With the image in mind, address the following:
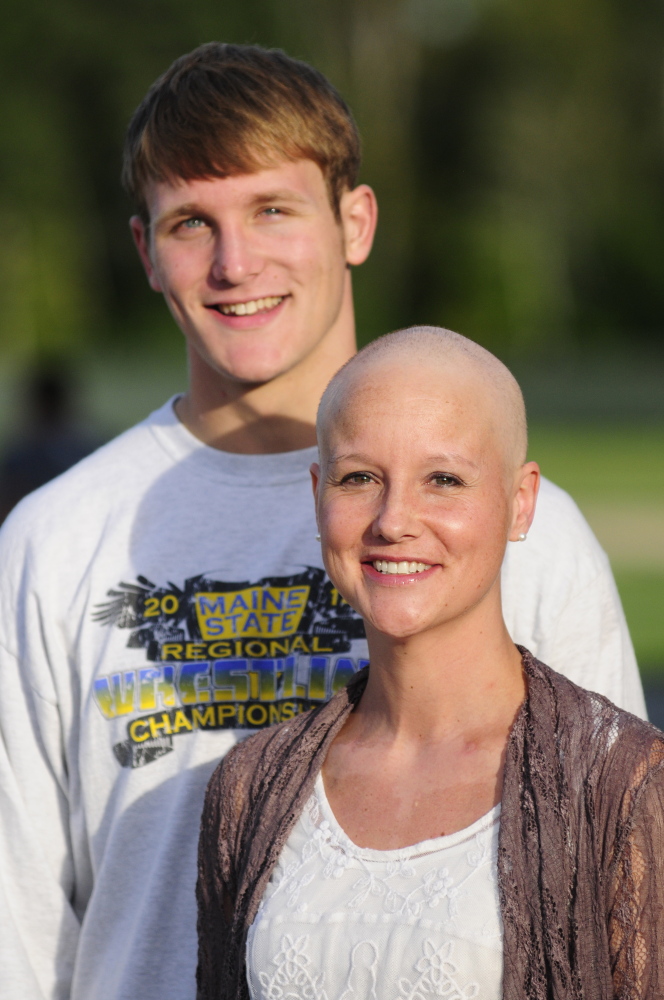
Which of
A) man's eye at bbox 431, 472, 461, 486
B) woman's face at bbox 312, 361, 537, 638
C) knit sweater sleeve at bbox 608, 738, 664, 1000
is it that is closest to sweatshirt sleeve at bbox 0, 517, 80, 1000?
woman's face at bbox 312, 361, 537, 638

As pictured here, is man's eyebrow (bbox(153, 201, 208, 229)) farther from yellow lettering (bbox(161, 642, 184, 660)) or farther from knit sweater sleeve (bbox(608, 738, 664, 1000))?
knit sweater sleeve (bbox(608, 738, 664, 1000))

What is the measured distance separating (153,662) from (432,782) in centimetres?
90

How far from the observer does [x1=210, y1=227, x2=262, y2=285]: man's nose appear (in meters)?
3.09

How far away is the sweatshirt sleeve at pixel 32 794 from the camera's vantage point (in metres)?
3.13

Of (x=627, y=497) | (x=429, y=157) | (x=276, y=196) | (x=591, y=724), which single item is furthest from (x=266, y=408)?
(x=429, y=157)

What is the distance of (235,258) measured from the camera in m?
3.09

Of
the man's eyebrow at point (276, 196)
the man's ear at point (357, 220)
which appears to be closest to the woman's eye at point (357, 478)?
the man's eyebrow at point (276, 196)

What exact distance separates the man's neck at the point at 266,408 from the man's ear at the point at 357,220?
27cm

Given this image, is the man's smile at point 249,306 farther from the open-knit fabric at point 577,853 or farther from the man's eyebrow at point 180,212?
the open-knit fabric at point 577,853

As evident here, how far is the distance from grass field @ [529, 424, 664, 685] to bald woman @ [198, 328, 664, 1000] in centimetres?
843

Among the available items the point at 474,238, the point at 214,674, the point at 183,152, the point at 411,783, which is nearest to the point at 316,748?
the point at 411,783

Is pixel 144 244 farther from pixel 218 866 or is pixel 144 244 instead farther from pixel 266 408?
pixel 218 866

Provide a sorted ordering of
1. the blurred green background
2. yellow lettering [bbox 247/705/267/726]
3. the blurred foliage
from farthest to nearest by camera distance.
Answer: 1. the blurred foliage
2. the blurred green background
3. yellow lettering [bbox 247/705/267/726]

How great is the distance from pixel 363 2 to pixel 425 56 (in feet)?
10.9
